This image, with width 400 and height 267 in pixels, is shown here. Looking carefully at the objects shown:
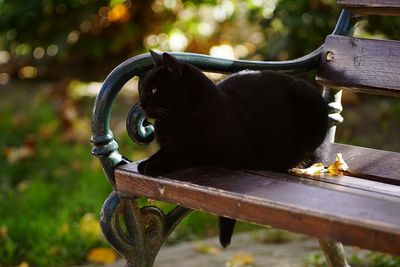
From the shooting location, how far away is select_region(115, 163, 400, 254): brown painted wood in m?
1.81

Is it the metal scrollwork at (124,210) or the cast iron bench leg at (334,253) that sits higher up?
the metal scrollwork at (124,210)

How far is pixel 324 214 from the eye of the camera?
73.4 inches

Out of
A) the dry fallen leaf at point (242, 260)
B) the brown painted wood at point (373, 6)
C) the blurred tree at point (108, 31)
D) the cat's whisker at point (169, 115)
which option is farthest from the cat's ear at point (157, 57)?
the blurred tree at point (108, 31)

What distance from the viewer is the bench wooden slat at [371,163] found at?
257 centimetres

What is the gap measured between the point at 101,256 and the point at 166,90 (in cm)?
147

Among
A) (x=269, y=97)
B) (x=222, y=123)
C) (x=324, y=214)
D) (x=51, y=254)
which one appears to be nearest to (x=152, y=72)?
(x=222, y=123)

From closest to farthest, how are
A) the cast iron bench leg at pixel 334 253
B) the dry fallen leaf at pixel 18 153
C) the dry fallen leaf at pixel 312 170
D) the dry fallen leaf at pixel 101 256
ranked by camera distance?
1. the dry fallen leaf at pixel 312 170
2. the cast iron bench leg at pixel 334 253
3. the dry fallen leaf at pixel 101 256
4. the dry fallen leaf at pixel 18 153

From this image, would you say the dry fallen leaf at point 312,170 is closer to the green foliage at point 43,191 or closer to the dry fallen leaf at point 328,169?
the dry fallen leaf at point 328,169

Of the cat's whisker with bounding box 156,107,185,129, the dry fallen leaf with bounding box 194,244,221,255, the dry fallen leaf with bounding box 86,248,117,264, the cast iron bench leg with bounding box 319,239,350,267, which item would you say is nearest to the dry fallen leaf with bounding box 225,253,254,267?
the dry fallen leaf with bounding box 194,244,221,255

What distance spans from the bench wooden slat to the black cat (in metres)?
0.20

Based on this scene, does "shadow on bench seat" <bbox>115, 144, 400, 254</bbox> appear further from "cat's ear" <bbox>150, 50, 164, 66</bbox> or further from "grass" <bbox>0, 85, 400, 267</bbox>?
"grass" <bbox>0, 85, 400, 267</bbox>

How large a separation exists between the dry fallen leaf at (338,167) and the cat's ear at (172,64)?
0.58 m

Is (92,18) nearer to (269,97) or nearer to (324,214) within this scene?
(269,97)

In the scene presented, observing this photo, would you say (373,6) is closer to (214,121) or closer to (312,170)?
(312,170)
